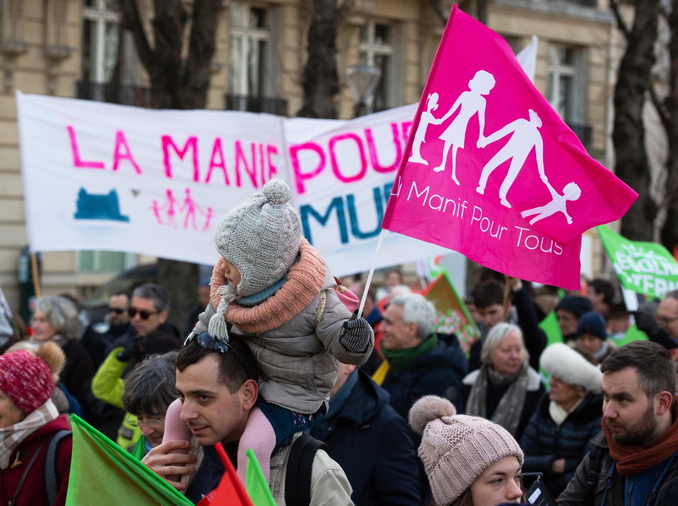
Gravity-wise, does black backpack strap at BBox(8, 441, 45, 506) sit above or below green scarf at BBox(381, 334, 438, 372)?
below

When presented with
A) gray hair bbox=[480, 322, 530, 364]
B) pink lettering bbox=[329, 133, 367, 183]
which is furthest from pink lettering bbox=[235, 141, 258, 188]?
gray hair bbox=[480, 322, 530, 364]

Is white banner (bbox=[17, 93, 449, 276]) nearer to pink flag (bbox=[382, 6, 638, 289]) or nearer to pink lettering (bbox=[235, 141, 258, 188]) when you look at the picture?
pink lettering (bbox=[235, 141, 258, 188])

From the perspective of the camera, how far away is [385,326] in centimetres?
510

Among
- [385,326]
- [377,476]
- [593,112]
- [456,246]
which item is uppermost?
[593,112]

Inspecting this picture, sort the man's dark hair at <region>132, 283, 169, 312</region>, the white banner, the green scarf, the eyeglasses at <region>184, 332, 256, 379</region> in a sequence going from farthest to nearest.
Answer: the white banner, the man's dark hair at <region>132, 283, 169, 312</region>, the green scarf, the eyeglasses at <region>184, 332, 256, 379</region>

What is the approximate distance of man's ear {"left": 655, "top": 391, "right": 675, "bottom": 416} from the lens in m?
3.16

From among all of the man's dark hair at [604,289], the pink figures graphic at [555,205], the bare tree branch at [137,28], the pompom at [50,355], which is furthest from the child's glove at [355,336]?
the bare tree branch at [137,28]

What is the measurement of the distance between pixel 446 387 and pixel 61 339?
269cm

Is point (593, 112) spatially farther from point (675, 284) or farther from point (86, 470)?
point (86, 470)

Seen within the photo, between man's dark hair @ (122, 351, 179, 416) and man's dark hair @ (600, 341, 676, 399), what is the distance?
163 centimetres

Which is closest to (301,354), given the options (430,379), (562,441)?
(562,441)

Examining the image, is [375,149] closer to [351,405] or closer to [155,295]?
[155,295]

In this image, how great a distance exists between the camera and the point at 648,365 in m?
3.18


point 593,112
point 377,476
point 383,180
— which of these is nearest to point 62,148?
point 383,180
